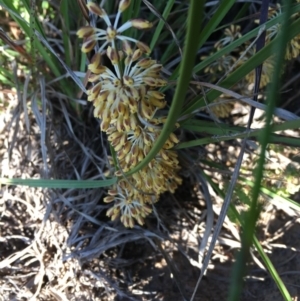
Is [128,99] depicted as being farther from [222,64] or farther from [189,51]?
[222,64]

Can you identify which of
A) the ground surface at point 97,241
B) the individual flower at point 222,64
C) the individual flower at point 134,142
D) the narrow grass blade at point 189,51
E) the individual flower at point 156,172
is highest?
the individual flower at point 222,64

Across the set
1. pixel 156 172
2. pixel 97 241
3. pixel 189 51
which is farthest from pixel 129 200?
pixel 189 51

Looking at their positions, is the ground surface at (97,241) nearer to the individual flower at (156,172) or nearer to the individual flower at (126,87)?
the individual flower at (156,172)

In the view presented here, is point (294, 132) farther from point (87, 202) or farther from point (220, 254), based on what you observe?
point (87, 202)

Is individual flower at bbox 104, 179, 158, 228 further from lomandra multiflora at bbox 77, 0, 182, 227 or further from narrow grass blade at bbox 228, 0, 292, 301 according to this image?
narrow grass blade at bbox 228, 0, 292, 301

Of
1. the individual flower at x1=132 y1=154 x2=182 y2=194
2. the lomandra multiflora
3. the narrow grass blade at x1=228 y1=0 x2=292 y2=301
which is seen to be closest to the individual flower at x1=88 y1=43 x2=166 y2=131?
the lomandra multiflora

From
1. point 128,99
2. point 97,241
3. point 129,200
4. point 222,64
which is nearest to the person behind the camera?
point 128,99

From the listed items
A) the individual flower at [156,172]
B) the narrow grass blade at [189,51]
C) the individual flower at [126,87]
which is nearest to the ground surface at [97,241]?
the individual flower at [156,172]

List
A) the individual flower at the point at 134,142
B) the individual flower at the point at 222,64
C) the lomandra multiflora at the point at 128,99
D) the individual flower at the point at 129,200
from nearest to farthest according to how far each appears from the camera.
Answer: the lomandra multiflora at the point at 128,99 < the individual flower at the point at 134,142 < the individual flower at the point at 129,200 < the individual flower at the point at 222,64
